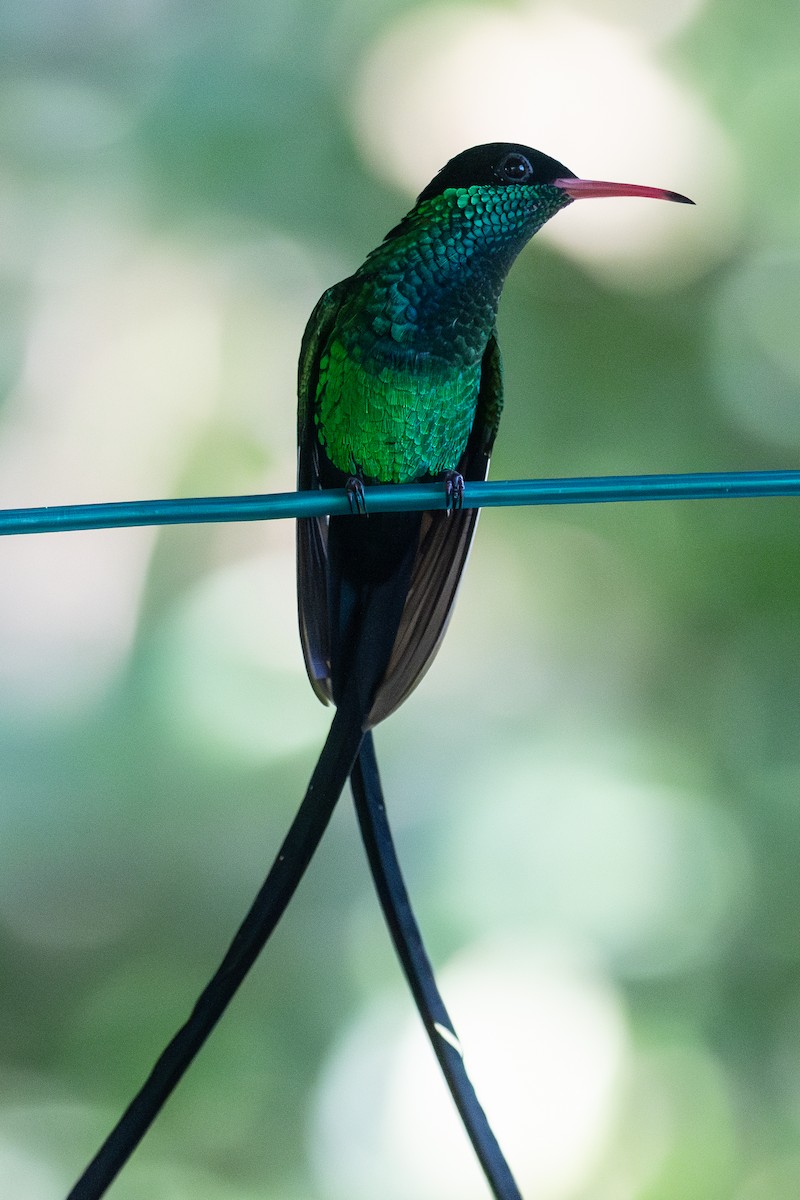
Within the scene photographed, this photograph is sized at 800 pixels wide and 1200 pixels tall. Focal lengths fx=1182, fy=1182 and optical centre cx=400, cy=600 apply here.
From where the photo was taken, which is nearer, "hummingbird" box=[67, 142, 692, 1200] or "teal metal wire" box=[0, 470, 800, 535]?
"teal metal wire" box=[0, 470, 800, 535]

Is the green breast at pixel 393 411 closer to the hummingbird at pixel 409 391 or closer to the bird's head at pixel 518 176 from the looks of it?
the hummingbird at pixel 409 391

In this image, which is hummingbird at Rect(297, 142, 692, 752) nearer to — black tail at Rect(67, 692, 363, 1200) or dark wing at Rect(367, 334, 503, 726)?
dark wing at Rect(367, 334, 503, 726)

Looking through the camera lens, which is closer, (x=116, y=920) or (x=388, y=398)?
(x=388, y=398)

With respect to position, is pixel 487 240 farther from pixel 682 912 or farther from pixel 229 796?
pixel 682 912

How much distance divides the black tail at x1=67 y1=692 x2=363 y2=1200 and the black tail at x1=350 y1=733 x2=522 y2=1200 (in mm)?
38

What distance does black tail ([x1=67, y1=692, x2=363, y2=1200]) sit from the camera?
78 centimetres

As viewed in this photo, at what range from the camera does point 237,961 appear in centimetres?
85

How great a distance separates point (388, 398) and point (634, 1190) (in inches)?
78.9

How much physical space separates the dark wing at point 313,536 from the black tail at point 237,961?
0.63 ft

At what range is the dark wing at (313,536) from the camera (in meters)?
1.22

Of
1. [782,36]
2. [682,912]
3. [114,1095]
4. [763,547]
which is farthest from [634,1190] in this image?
[782,36]

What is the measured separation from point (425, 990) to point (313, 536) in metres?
0.57

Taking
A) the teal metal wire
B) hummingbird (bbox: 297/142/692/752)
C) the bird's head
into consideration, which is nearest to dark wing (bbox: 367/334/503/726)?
hummingbird (bbox: 297/142/692/752)

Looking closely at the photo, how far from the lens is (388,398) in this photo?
123 centimetres
